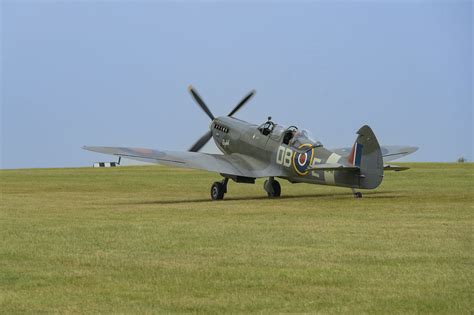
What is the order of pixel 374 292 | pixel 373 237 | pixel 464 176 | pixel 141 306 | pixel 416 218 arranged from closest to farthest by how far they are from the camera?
pixel 141 306, pixel 374 292, pixel 373 237, pixel 416 218, pixel 464 176

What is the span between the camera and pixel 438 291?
9.96m

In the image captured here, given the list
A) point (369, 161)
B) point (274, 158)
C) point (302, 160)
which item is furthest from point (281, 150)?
point (369, 161)

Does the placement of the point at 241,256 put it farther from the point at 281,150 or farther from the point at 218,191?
the point at 218,191

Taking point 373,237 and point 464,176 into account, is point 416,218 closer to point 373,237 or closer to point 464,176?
point 373,237

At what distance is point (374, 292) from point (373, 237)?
4.99 m

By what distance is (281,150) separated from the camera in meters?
25.8

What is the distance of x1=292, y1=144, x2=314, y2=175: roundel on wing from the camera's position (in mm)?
24547

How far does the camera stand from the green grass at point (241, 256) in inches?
377

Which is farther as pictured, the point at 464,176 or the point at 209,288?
the point at 464,176

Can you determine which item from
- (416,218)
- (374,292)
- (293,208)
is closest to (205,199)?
(293,208)

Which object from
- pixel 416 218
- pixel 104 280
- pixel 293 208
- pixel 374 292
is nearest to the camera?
pixel 374 292

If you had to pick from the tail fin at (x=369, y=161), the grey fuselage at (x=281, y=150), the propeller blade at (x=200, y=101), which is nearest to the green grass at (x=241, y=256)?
the tail fin at (x=369, y=161)

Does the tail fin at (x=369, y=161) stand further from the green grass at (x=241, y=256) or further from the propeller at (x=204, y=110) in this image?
the propeller at (x=204, y=110)

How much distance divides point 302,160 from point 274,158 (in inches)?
60.5
